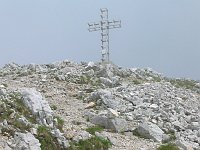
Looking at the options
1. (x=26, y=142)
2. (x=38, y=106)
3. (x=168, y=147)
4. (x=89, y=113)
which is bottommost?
(x=168, y=147)

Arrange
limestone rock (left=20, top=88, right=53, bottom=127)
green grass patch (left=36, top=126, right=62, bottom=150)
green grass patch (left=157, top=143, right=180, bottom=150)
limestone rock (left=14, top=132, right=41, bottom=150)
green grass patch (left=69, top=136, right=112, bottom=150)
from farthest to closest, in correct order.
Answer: green grass patch (left=157, top=143, right=180, bottom=150) < limestone rock (left=20, top=88, right=53, bottom=127) < green grass patch (left=69, top=136, right=112, bottom=150) < green grass patch (left=36, top=126, right=62, bottom=150) < limestone rock (left=14, top=132, right=41, bottom=150)

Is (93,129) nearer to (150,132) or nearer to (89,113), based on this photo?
(150,132)

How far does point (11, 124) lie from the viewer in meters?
15.4

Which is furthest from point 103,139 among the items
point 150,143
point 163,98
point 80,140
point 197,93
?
point 197,93

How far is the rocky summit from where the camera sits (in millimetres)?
15672

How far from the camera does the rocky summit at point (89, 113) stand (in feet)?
51.4

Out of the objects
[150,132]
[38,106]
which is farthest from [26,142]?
[150,132]

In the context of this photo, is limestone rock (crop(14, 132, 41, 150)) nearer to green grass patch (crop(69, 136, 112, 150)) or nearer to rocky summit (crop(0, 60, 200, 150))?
rocky summit (crop(0, 60, 200, 150))

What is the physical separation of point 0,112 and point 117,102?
26.8ft

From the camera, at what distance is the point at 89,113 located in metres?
21.0

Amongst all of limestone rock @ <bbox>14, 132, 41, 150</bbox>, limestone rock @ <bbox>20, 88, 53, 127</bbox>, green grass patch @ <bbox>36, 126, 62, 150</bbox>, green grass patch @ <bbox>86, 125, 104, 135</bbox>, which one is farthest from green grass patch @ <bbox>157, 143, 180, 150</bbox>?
limestone rock @ <bbox>14, 132, 41, 150</bbox>

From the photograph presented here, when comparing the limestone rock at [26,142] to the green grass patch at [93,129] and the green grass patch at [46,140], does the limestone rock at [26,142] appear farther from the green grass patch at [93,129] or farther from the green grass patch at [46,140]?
the green grass patch at [93,129]

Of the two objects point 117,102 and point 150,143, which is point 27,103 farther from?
point 117,102

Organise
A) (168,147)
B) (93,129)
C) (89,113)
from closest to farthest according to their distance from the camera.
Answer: (168,147) → (93,129) → (89,113)
